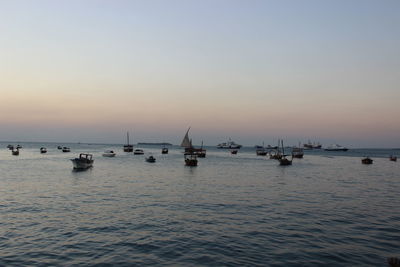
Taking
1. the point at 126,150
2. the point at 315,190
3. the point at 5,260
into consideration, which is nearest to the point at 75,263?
the point at 5,260

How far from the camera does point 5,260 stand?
50.9 ft

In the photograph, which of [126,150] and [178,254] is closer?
[178,254]

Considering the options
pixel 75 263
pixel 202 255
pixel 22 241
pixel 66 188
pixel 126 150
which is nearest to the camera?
pixel 75 263

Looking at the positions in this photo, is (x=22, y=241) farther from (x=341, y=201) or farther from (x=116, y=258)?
(x=341, y=201)

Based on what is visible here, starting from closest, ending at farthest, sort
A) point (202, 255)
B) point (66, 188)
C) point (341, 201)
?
point (202, 255)
point (341, 201)
point (66, 188)

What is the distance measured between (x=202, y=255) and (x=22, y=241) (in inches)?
419

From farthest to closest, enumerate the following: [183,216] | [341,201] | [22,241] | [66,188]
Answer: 1. [66,188]
2. [341,201]
3. [183,216]
4. [22,241]

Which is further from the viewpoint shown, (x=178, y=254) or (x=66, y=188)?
(x=66, y=188)

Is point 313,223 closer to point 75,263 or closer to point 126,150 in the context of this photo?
point 75,263

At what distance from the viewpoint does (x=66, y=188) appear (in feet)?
136

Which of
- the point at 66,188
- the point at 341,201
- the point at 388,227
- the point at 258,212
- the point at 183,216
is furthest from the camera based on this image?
the point at 66,188

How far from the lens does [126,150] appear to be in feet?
640

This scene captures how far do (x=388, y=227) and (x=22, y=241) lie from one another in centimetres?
2488

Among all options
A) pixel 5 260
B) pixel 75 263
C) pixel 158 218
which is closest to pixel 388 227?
pixel 158 218
